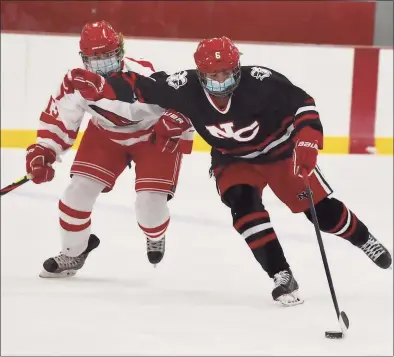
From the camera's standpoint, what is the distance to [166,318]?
2.80m

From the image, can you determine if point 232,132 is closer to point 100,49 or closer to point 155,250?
point 100,49

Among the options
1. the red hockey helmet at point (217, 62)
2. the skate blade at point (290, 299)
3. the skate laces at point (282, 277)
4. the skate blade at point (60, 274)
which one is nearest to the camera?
the red hockey helmet at point (217, 62)

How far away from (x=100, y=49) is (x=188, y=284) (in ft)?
4.81

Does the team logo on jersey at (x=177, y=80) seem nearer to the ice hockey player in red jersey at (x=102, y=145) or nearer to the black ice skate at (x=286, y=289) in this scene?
the ice hockey player in red jersey at (x=102, y=145)

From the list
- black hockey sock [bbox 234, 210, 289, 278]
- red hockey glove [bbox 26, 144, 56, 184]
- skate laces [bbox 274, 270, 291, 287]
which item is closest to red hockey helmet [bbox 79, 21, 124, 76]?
red hockey glove [bbox 26, 144, 56, 184]

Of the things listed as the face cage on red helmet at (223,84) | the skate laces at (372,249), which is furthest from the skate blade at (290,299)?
the face cage on red helmet at (223,84)

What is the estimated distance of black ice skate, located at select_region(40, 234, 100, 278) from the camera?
2.63 metres

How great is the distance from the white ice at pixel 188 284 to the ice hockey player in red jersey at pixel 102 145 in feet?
1.01

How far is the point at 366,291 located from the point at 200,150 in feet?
3.22

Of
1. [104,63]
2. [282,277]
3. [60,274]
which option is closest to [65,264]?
[60,274]

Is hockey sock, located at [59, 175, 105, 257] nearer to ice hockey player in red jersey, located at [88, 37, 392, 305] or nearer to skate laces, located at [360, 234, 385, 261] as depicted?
ice hockey player in red jersey, located at [88, 37, 392, 305]

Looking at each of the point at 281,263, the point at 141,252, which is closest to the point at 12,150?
the point at 141,252

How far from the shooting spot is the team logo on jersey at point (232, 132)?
2.01 meters

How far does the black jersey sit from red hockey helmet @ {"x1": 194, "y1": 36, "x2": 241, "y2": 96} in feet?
0.35
